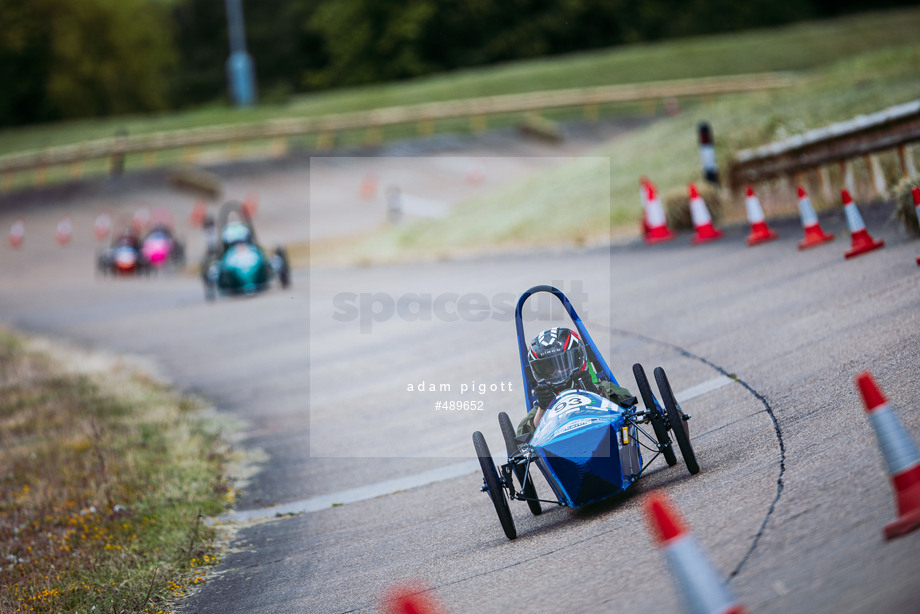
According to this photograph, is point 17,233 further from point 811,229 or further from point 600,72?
point 600,72

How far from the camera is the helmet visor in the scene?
7598 mm

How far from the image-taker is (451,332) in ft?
49.0

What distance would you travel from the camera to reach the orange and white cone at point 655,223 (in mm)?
17688

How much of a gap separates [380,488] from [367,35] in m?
64.8

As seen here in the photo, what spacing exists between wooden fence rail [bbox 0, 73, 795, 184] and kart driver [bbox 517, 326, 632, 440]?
33.7 metres

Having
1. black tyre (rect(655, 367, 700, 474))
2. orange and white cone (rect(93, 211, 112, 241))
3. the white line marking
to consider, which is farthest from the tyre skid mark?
orange and white cone (rect(93, 211, 112, 241))

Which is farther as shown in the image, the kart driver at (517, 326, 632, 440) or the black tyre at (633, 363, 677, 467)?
the kart driver at (517, 326, 632, 440)

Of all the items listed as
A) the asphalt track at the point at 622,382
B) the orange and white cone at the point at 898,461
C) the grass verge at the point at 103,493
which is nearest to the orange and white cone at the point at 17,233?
the asphalt track at the point at 622,382

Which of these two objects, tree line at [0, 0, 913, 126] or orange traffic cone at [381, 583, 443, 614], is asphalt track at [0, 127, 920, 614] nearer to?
orange traffic cone at [381, 583, 443, 614]

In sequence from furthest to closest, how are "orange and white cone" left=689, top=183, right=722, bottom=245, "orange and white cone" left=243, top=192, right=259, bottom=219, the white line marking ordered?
"orange and white cone" left=243, top=192, right=259, bottom=219 → "orange and white cone" left=689, top=183, right=722, bottom=245 → the white line marking

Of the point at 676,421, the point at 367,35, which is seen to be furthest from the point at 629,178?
the point at 367,35

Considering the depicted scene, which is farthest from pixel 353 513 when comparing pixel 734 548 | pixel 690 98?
pixel 690 98

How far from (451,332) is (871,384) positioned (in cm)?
1008

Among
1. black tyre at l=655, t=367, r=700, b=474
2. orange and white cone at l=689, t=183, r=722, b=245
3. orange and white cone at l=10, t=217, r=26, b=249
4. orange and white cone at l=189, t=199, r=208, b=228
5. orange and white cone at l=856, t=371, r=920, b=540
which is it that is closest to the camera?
orange and white cone at l=856, t=371, r=920, b=540
